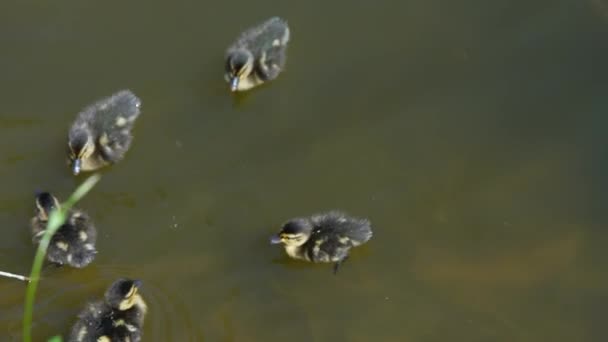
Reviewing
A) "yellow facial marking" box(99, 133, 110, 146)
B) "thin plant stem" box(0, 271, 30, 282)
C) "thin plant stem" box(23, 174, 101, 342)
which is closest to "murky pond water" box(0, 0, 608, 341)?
"thin plant stem" box(0, 271, 30, 282)

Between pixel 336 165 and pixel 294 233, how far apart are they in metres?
0.50

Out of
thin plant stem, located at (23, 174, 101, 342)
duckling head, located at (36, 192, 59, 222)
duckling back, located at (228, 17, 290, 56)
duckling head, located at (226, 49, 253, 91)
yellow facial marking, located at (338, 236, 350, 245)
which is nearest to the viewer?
thin plant stem, located at (23, 174, 101, 342)

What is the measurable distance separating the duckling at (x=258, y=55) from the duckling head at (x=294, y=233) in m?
0.71

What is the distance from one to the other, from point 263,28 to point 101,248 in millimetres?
1186

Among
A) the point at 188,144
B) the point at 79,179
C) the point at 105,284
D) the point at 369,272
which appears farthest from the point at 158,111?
the point at 369,272

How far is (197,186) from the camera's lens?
11.4ft

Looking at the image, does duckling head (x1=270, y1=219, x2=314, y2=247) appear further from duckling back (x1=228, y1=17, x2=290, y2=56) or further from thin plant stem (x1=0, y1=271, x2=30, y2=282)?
thin plant stem (x1=0, y1=271, x2=30, y2=282)

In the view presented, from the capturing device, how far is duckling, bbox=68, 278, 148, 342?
9.83 feet

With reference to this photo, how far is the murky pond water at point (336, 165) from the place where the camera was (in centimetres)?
330

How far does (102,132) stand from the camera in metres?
3.39

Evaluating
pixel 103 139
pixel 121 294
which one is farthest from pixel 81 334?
pixel 103 139

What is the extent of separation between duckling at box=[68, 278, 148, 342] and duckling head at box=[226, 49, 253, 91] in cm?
98

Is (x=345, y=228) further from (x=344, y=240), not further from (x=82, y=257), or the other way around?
(x=82, y=257)

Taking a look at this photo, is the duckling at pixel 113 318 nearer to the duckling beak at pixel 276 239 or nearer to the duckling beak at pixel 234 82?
the duckling beak at pixel 276 239
